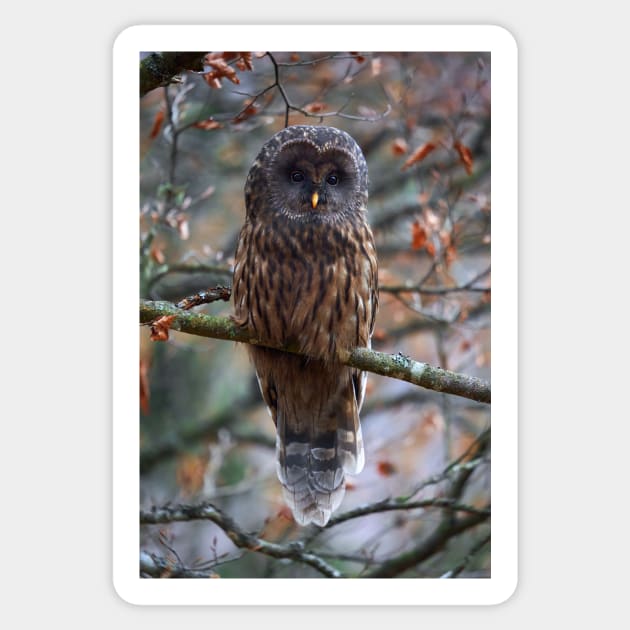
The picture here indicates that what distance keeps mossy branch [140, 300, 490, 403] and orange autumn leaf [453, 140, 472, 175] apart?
2.83ft

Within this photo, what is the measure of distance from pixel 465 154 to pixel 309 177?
63 centimetres

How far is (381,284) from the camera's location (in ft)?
13.7

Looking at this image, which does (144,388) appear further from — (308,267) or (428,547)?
(428,547)

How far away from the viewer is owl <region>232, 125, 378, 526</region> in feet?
10.9

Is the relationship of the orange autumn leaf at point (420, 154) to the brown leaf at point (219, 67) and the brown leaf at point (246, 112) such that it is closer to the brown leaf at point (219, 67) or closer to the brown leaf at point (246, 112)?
the brown leaf at point (246, 112)

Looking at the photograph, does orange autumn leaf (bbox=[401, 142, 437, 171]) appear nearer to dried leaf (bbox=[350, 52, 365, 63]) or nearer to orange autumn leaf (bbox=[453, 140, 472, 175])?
orange autumn leaf (bbox=[453, 140, 472, 175])

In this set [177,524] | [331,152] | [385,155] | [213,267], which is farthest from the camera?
[385,155]
